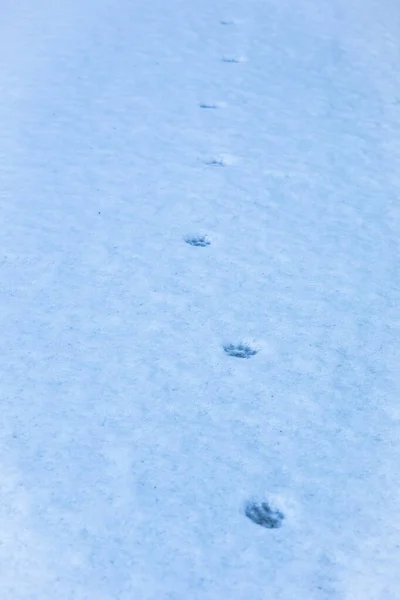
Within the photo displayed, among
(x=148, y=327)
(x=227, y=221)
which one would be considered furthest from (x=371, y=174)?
(x=148, y=327)

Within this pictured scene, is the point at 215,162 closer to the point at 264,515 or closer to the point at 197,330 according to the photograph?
the point at 197,330

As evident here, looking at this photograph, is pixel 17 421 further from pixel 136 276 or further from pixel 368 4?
pixel 368 4

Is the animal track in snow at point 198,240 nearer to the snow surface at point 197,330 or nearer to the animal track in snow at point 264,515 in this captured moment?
the snow surface at point 197,330

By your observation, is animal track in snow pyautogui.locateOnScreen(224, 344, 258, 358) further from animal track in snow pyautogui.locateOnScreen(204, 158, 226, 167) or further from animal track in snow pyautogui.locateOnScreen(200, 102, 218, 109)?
animal track in snow pyautogui.locateOnScreen(200, 102, 218, 109)

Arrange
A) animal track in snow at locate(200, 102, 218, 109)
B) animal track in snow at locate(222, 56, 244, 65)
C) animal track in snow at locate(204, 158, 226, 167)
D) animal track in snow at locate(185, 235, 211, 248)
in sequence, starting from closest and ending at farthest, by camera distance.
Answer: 1. animal track in snow at locate(185, 235, 211, 248)
2. animal track in snow at locate(204, 158, 226, 167)
3. animal track in snow at locate(200, 102, 218, 109)
4. animal track in snow at locate(222, 56, 244, 65)

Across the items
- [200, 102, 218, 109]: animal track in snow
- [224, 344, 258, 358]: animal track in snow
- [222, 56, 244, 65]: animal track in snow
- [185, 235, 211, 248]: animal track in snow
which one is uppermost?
[222, 56, 244, 65]: animal track in snow

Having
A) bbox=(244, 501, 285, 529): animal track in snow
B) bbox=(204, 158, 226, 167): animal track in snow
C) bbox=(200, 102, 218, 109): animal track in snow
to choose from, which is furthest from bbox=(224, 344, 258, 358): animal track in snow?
bbox=(200, 102, 218, 109): animal track in snow

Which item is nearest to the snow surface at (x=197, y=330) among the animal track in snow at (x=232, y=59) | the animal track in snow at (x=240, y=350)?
the animal track in snow at (x=240, y=350)
